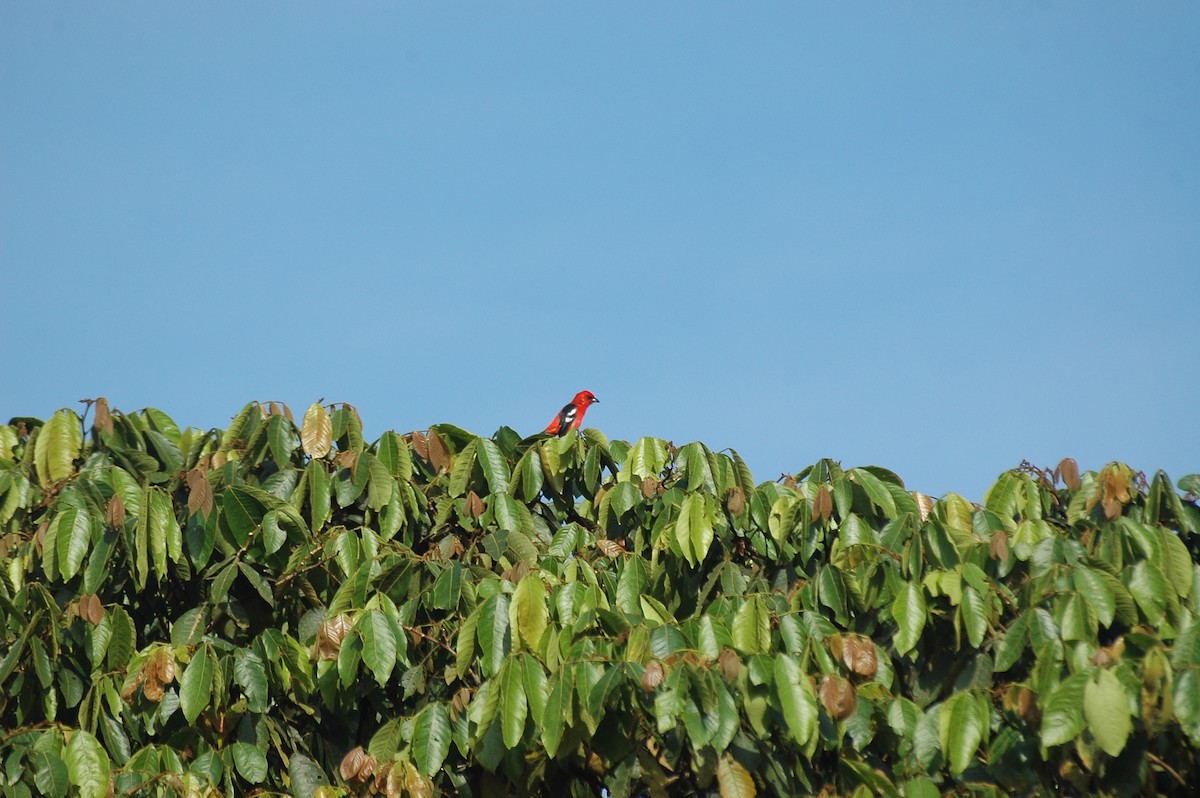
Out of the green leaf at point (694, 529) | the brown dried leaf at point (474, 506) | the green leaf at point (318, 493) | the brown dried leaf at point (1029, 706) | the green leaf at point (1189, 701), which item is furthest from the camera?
the brown dried leaf at point (474, 506)

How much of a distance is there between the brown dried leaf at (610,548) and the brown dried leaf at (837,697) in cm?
165

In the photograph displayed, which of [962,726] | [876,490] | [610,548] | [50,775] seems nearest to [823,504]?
[876,490]

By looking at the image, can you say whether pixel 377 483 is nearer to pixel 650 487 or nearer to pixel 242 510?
pixel 242 510

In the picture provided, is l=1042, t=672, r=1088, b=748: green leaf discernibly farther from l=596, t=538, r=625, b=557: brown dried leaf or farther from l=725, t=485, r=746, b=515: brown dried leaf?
l=596, t=538, r=625, b=557: brown dried leaf

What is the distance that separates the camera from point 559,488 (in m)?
6.00

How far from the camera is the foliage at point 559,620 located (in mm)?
4105

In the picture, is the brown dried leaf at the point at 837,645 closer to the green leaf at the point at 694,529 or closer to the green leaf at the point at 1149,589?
the green leaf at the point at 694,529

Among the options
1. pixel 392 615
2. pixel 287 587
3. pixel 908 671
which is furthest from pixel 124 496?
pixel 908 671

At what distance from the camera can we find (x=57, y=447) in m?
5.56

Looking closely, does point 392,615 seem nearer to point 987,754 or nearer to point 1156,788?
point 987,754

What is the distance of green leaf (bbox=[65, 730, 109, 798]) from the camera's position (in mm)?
4441

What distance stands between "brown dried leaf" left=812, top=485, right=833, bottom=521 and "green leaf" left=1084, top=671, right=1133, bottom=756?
1.73m

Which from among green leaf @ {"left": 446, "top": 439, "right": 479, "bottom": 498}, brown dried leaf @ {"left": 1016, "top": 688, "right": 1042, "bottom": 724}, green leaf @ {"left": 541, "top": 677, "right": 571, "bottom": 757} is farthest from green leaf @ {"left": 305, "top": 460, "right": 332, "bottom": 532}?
brown dried leaf @ {"left": 1016, "top": 688, "right": 1042, "bottom": 724}

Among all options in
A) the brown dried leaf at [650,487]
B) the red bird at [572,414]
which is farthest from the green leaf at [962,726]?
the red bird at [572,414]
